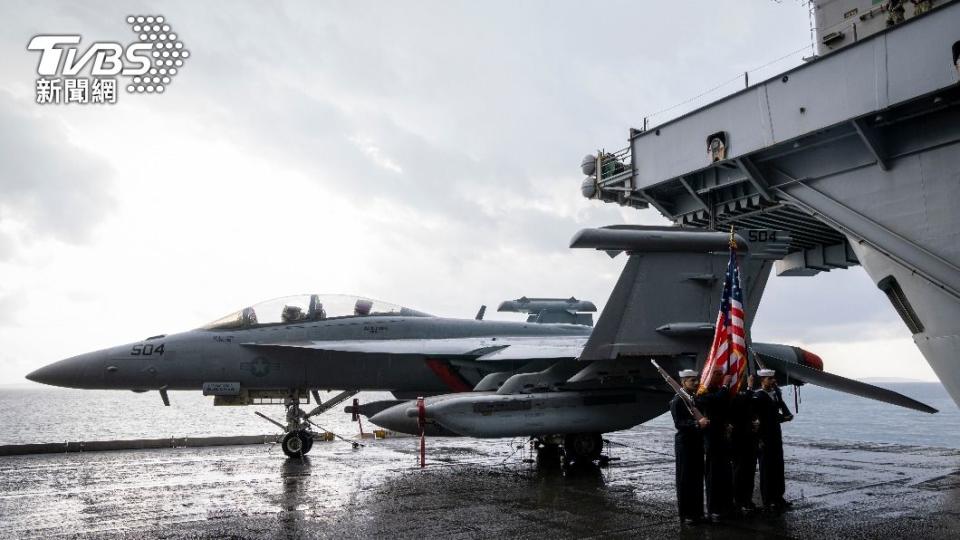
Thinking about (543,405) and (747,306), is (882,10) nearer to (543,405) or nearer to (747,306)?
(747,306)

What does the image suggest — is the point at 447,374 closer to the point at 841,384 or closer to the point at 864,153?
the point at 841,384

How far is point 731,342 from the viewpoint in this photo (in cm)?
776

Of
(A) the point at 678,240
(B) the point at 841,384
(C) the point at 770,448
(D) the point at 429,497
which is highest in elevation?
(A) the point at 678,240

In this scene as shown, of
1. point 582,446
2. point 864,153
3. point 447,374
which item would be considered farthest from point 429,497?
point 864,153

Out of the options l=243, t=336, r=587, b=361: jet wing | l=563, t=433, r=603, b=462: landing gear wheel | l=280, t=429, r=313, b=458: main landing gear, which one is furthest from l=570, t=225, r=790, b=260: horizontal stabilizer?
l=280, t=429, r=313, b=458: main landing gear

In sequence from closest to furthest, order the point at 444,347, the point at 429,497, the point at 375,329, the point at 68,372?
the point at 429,497
the point at 68,372
the point at 444,347
the point at 375,329

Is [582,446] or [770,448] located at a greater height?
[770,448]

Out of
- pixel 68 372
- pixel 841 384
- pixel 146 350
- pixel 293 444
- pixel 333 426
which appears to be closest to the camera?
pixel 841 384

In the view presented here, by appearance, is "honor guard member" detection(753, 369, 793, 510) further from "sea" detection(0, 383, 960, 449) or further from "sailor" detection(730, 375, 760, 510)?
"sea" detection(0, 383, 960, 449)

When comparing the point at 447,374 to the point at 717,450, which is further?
the point at 447,374

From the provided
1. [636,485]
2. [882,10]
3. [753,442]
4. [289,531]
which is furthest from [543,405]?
[882,10]

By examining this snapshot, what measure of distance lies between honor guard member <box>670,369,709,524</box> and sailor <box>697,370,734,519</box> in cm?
18

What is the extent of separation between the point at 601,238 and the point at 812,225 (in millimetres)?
10689

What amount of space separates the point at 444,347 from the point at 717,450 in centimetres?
620
